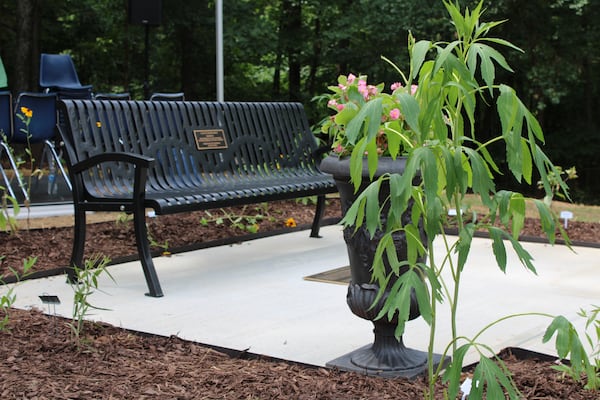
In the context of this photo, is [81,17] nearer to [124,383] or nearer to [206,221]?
[206,221]

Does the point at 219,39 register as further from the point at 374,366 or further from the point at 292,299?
the point at 374,366

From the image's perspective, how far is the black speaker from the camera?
10062 mm

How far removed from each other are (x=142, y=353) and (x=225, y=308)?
3.40 feet

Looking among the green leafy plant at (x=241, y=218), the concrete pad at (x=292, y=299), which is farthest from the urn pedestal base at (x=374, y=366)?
the green leafy plant at (x=241, y=218)

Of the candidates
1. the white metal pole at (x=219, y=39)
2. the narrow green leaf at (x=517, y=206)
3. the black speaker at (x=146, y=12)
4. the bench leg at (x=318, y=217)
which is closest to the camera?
the narrow green leaf at (x=517, y=206)

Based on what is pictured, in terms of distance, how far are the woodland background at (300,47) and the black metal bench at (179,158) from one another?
17.2ft

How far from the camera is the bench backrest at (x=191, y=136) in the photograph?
5.09 meters

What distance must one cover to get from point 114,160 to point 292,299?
122 cm

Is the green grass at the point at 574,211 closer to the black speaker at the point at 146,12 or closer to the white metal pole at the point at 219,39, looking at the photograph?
the white metal pole at the point at 219,39

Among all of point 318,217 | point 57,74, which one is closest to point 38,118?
point 57,74

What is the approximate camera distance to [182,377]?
3.06 meters

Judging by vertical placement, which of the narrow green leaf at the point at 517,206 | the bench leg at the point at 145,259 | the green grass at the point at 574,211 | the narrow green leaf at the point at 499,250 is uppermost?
the narrow green leaf at the point at 517,206

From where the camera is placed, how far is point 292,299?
181 inches

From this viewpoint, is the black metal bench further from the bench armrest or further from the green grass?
the green grass
